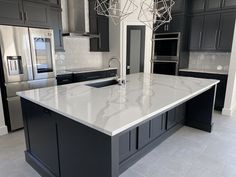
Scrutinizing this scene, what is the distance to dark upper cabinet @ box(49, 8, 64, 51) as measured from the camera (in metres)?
3.41

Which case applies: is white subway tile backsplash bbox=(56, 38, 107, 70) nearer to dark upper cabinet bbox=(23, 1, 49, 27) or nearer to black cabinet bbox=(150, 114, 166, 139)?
dark upper cabinet bbox=(23, 1, 49, 27)

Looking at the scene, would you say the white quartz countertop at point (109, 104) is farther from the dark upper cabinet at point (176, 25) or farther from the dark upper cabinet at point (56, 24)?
the dark upper cabinet at point (176, 25)

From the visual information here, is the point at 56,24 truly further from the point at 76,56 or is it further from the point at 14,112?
the point at 14,112

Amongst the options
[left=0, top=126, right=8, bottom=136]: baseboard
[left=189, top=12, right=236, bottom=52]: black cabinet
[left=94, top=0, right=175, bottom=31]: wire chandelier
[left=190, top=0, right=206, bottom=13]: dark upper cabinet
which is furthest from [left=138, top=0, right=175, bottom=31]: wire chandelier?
[left=0, top=126, right=8, bottom=136]: baseboard

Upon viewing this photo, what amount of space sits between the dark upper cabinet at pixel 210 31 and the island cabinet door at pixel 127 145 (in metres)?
3.25

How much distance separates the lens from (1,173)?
204cm

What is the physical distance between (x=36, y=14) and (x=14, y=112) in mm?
1763

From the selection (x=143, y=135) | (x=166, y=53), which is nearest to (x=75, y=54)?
(x=166, y=53)

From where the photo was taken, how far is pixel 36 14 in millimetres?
3086

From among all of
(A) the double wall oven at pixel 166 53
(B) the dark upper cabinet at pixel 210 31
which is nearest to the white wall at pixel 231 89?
(B) the dark upper cabinet at pixel 210 31

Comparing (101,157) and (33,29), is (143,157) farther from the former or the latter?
(33,29)

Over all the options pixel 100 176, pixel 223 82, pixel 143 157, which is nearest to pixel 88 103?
pixel 100 176

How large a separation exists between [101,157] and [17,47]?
97.8 inches

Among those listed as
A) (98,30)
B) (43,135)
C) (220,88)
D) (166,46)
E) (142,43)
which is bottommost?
(43,135)
